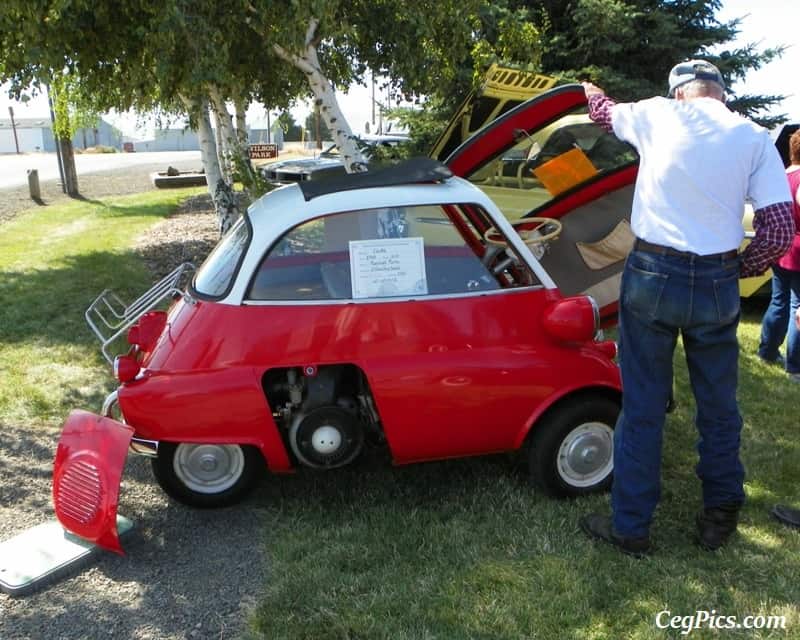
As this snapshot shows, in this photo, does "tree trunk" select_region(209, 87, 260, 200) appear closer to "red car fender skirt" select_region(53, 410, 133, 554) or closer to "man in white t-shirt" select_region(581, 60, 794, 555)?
"red car fender skirt" select_region(53, 410, 133, 554)

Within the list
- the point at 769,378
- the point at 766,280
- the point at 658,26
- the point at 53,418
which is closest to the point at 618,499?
the point at 769,378

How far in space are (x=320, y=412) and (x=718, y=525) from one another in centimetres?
189

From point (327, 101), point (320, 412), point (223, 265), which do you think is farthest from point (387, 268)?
point (327, 101)

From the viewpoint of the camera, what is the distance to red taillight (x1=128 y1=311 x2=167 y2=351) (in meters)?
3.99

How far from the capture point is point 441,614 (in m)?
2.90

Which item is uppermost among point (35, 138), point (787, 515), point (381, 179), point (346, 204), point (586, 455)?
point (35, 138)

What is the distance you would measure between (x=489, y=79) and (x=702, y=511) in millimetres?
3804

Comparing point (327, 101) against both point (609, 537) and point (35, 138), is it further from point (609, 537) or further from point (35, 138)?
point (35, 138)

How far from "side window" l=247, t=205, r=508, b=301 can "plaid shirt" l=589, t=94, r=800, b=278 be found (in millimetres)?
1167

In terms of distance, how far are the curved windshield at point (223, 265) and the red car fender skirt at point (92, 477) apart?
77 centimetres

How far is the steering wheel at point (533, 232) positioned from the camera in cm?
391

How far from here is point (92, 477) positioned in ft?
11.0

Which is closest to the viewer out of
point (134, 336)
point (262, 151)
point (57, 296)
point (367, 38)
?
point (134, 336)

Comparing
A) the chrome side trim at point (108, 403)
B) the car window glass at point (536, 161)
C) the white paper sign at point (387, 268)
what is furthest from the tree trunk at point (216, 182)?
the white paper sign at point (387, 268)
